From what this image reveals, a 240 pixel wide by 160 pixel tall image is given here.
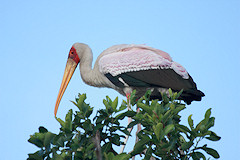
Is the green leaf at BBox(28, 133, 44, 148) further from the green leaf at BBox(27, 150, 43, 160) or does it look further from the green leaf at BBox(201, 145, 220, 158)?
the green leaf at BBox(201, 145, 220, 158)

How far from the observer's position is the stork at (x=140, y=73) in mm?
5840

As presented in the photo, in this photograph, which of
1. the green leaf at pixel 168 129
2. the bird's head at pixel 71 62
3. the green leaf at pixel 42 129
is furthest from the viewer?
the bird's head at pixel 71 62

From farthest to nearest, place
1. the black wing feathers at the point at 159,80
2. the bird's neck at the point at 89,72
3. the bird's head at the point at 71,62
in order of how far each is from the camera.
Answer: the bird's head at the point at 71,62, the bird's neck at the point at 89,72, the black wing feathers at the point at 159,80

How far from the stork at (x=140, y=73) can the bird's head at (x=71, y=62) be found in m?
0.79

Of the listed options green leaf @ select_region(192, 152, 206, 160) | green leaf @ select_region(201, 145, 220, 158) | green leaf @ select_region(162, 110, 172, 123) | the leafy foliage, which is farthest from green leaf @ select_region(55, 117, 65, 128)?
green leaf @ select_region(201, 145, 220, 158)

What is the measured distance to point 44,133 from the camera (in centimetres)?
406

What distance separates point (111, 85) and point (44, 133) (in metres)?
2.51

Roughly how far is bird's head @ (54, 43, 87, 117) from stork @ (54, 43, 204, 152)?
79 centimetres

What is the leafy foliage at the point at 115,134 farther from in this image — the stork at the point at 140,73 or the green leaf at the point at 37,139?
the stork at the point at 140,73

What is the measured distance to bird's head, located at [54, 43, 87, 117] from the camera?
23.9ft

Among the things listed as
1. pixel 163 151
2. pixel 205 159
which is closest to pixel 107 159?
pixel 163 151

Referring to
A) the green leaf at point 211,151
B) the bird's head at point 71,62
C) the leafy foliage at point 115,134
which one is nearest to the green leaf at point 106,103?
the leafy foliage at point 115,134

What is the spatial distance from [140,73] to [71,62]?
6.52 feet

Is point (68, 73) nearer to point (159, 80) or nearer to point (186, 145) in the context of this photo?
point (159, 80)
